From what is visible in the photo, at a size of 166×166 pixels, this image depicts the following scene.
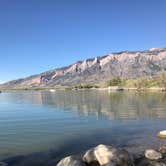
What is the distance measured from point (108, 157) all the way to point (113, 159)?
471mm

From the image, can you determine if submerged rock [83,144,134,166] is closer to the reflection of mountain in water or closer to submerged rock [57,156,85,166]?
submerged rock [57,156,85,166]

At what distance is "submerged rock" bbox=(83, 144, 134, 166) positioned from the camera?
20612 millimetres

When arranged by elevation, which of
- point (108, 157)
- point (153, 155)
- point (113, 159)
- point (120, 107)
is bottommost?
point (120, 107)

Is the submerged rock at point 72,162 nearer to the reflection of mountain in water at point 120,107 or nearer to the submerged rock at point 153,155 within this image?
the submerged rock at point 153,155

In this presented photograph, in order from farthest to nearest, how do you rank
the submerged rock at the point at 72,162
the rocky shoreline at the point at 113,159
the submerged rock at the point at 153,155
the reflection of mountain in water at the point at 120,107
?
the reflection of mountain in water at the point at 120,107
the submerged rock at the point at 153,155
the rocky shoreline at the point at 113,159
the submerged rock at the point at 72,162

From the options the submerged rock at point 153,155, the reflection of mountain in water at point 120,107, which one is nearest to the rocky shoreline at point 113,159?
the submerged rock at point 153,155

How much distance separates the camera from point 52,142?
3138cm

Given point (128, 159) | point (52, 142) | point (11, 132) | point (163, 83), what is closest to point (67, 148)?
point (52, 142)

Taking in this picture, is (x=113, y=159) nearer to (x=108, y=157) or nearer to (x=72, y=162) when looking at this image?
(x=108, y=157)

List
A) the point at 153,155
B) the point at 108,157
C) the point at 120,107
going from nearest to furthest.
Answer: the point at 108,157
the point at 153,155
the point at 120,107

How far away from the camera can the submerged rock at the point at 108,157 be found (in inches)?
812

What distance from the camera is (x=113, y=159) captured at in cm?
2081

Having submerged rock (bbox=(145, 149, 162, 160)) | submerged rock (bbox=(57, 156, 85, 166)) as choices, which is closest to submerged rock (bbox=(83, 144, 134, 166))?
submerged rock (bbox=(57, 156, 85, 166))

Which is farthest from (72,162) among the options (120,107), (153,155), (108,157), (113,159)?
(120,107)
